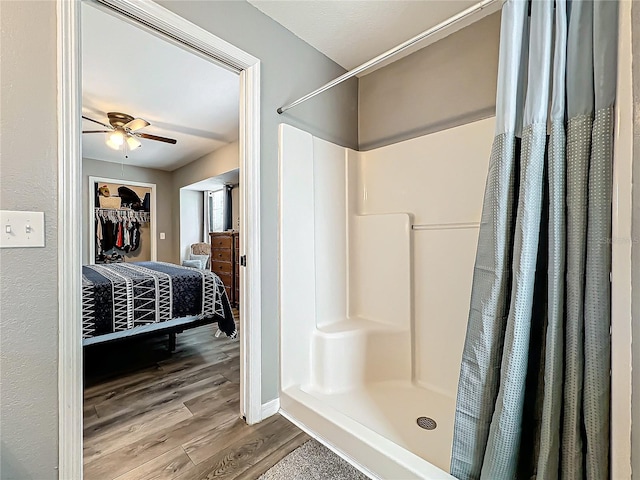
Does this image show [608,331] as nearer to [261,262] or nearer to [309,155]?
[261,262]

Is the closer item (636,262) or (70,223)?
(636,262)

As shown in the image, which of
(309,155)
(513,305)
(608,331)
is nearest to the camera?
(608,331)

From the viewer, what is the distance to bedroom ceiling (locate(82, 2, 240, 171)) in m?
2.05

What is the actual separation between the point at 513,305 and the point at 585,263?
0.78 feet

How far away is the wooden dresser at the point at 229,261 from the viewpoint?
450 centimetres

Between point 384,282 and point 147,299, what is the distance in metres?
1.91

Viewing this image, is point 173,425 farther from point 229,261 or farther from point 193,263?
point 193,263

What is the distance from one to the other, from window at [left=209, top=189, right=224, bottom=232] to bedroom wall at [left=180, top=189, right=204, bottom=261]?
200 mm

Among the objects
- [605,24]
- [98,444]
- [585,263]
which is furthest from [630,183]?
[98,444]

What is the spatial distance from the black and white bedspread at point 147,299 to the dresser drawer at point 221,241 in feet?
5.37

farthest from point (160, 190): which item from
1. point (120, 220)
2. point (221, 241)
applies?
point (221, 241)

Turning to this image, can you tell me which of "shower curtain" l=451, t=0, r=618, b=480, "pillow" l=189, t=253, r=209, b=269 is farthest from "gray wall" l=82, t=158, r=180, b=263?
"shower curtain" l=451, t=0, r=618, b=480

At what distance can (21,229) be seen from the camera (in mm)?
1007

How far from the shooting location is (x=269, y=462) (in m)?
1.38
